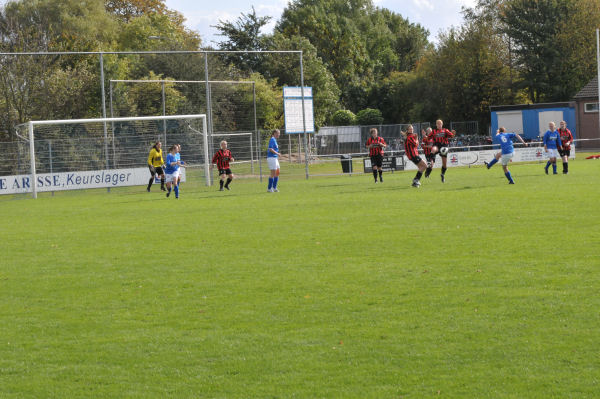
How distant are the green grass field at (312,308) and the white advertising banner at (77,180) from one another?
1468 cm

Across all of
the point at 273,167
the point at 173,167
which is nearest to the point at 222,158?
the point at 273,167

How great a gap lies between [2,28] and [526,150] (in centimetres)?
3002

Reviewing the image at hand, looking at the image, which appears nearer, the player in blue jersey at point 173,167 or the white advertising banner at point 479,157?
the player in blue jersey at point 173,167

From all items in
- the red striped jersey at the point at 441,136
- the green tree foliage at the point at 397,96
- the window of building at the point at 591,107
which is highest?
the green tree foliage at the point at 397,96

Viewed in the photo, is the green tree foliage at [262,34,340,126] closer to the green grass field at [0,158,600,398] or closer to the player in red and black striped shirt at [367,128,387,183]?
the player in red and black striped shirt at [367,128,387,183]

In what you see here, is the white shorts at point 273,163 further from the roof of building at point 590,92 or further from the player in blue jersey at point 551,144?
the roof of building at point 590,92

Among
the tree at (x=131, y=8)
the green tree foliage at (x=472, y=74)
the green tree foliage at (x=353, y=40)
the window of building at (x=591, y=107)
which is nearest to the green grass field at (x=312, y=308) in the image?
the window of building at (x=591, y=107)

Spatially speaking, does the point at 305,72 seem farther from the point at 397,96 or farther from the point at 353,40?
the point at 353,40

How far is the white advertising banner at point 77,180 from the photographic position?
29747 millimetres

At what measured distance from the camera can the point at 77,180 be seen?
30.5 m

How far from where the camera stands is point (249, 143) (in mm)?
37375

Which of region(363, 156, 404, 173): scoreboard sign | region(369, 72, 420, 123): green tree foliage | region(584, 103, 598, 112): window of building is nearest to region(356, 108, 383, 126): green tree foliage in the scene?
region(369, 72, 420, 123): green tree foliage

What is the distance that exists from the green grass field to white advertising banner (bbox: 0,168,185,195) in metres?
14.7

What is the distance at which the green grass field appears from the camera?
5672 millimetres
